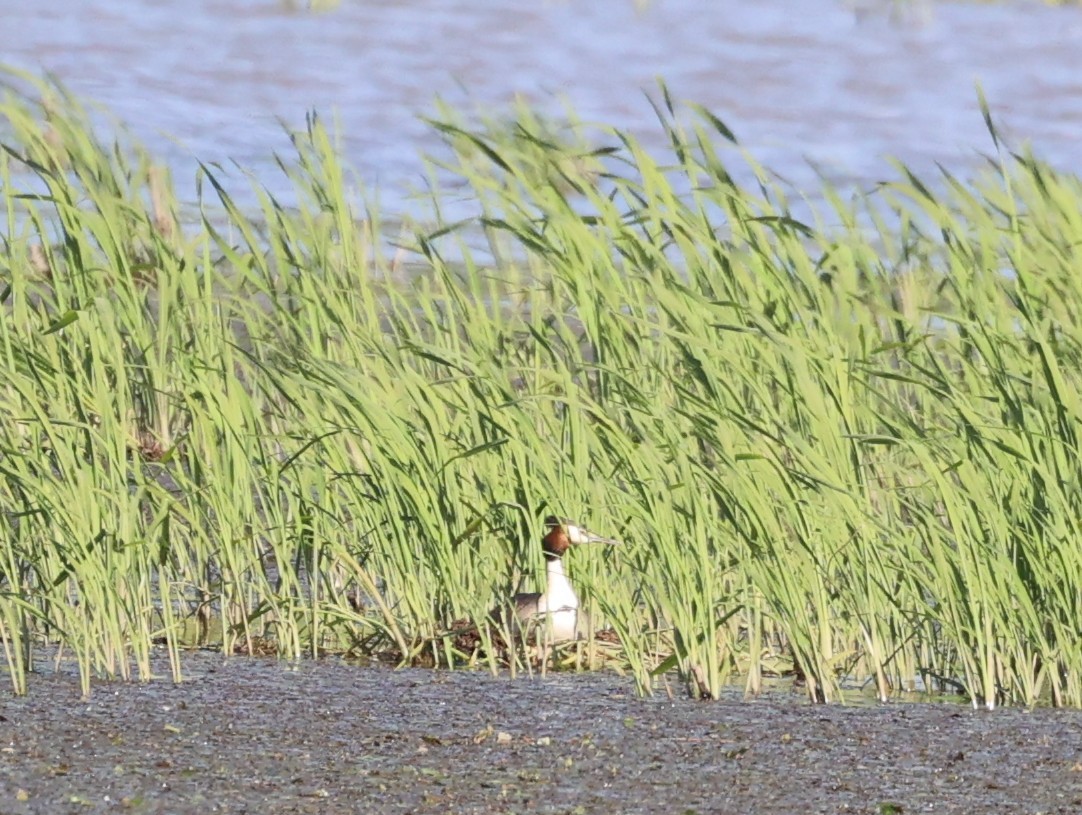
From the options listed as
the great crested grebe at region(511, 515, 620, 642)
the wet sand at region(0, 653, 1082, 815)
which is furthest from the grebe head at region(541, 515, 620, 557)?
the wet sand at region(0, 653, 1082, 815)

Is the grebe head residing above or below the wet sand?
above

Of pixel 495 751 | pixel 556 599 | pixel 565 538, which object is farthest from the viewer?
pixel 556 599

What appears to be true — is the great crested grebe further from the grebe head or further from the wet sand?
the wet sand

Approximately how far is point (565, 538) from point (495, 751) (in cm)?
80

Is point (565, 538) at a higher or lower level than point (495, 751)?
higher

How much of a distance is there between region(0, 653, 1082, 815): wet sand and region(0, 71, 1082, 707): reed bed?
15 cm

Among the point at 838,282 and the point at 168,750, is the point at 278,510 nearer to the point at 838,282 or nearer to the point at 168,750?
the point at 168,750

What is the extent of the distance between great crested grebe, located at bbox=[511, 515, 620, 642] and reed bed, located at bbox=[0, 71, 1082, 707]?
1.9 inches

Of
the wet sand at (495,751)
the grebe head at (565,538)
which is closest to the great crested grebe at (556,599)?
the grebe head at (565,538)

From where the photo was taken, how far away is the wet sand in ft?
10.6

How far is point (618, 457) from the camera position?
446 centimetres

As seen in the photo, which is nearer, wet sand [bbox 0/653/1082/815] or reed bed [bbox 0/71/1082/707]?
wet sand [bbox 0/653/1082/815]

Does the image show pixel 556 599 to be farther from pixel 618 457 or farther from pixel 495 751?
pixel 495 751

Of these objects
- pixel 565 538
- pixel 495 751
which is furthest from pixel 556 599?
pixel 495 751
